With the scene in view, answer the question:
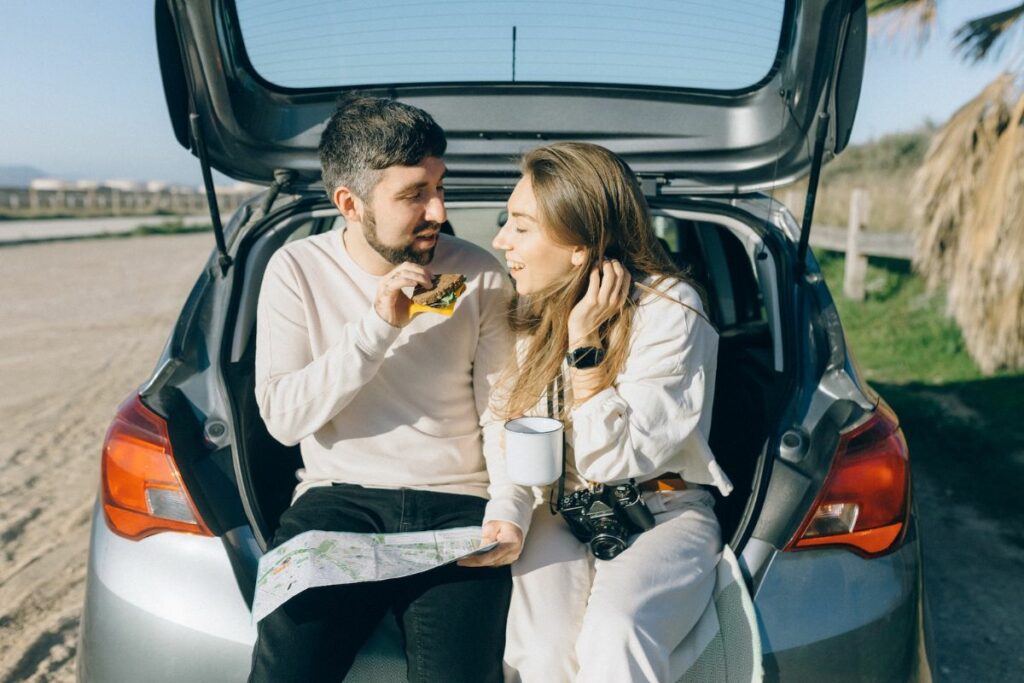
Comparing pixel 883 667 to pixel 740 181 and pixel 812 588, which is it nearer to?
pixel 812 588

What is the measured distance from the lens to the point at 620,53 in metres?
2.52

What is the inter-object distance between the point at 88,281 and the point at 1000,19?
1116cm

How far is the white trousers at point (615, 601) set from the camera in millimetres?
1592

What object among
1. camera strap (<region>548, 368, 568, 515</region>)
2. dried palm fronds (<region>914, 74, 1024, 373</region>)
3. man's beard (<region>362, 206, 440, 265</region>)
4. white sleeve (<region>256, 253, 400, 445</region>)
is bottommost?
dried palm fronds (<region>914, 74, 1024, 373</region>)

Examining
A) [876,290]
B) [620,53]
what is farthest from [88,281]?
[620,53]

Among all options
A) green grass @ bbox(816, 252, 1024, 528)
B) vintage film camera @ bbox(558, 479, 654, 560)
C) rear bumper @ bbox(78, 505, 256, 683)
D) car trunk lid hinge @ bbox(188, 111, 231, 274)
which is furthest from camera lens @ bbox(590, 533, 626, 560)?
green grass @ bbox(816, 252, 1024, 528)

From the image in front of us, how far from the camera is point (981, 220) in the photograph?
505 centimetres

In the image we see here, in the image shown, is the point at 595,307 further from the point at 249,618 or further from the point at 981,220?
the point at 981,220

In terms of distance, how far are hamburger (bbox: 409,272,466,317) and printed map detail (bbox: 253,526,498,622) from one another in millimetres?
511

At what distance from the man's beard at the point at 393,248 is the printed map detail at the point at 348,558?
72cm

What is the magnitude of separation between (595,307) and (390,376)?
567mm

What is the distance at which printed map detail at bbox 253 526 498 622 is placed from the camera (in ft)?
5.35

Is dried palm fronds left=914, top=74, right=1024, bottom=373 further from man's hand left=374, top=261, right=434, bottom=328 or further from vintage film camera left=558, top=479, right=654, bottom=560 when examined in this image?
man's hand left=374, top=261, right=434, bottom=328

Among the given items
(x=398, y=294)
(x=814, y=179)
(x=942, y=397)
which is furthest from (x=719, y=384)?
(x=942, y=397)
